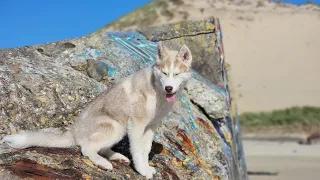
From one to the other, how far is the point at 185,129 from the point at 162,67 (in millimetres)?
3557

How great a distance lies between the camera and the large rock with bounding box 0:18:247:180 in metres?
6.58

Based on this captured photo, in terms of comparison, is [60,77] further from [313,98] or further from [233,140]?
[313,98]

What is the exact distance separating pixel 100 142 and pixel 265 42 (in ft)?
160

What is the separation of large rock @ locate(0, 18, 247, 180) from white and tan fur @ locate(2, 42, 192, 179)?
15 cm

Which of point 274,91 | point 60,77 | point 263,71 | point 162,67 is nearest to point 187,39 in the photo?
point 60,77

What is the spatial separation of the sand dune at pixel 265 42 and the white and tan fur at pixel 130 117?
35.3m

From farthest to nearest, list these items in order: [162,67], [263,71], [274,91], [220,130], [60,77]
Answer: [263,71] → [274,91] → [220,130] → [60,77] → [162,67]

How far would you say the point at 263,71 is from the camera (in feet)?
161

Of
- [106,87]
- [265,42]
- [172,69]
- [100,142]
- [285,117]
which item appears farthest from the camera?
[265,42]

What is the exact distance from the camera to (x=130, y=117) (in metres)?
6.88

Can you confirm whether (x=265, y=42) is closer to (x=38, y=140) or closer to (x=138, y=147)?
(x=138, y=147)

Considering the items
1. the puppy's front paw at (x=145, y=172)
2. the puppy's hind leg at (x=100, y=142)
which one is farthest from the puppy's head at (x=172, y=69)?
the puppy's front paw at (x=145, y=172)

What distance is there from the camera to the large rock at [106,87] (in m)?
6.58

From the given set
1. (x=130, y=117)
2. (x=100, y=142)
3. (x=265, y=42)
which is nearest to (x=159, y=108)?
(x=130, y=117)
